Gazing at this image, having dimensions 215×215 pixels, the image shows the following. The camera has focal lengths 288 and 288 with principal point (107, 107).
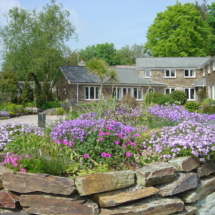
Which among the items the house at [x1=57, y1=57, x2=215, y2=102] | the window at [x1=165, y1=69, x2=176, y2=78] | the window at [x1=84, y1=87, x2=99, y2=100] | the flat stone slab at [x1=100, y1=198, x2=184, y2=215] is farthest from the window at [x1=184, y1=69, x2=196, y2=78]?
the flat stone slab at [x1=100, y1=198, x2=184, y2=215]

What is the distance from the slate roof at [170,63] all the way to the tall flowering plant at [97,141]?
32768 mm

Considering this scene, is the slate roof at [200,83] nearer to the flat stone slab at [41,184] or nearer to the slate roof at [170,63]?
the slate roof at [170,63]

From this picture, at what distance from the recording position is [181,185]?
4789mm

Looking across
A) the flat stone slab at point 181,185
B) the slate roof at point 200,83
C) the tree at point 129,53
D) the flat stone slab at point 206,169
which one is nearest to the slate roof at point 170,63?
the slate roof at point 200,83

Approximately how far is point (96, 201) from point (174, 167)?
1436mm

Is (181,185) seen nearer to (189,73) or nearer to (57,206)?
(57,206)

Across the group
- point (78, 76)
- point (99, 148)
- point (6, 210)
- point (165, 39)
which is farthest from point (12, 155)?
point (165, 39)

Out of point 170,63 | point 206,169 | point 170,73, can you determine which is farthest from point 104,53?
point 206,169

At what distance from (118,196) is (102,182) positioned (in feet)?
1.10

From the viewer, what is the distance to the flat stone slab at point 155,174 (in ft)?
14.8

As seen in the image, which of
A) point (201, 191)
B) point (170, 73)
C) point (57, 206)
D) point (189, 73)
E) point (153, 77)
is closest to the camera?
point (57, 206)

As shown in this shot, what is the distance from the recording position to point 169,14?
41500 mm

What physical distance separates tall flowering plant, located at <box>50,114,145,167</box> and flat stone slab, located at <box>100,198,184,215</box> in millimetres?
920

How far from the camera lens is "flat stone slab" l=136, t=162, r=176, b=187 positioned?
14.8ft
